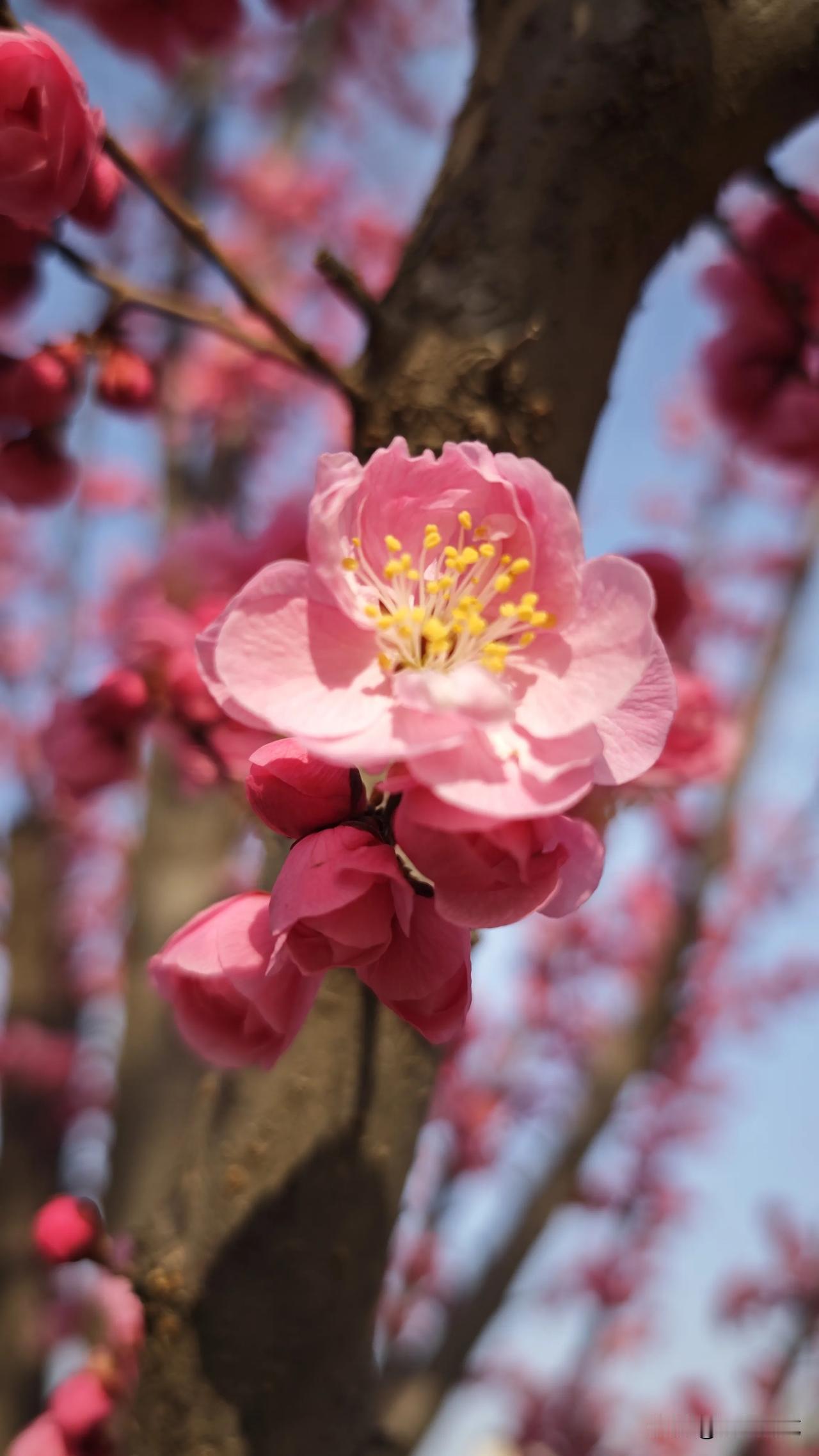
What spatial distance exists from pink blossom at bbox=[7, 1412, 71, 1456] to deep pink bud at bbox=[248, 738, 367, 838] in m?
0.78

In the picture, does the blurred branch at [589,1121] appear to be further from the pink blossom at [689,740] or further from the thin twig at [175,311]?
the thin twig at [175,311]

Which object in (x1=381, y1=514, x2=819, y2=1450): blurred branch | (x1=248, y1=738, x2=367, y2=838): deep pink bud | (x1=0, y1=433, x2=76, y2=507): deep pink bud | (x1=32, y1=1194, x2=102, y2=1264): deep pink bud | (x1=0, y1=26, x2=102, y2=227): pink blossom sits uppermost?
(x1=0, y1=26, x2=102, y2=227): pink blossom

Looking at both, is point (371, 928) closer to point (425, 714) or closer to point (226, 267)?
point (425, 714)

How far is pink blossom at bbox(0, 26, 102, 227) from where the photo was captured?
0.61 m

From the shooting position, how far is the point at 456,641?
515mm

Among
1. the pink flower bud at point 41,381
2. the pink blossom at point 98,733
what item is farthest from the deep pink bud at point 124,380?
the pink blossom at point 98,733

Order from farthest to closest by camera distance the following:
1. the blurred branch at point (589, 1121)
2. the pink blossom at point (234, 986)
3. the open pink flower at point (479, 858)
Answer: the blurred branch at point (589, 1121)
the pink blossom at point (234, 986)
the open pink flower at point (479, 858)

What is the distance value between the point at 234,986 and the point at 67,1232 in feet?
1.69

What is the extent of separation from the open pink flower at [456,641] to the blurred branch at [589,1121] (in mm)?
1496

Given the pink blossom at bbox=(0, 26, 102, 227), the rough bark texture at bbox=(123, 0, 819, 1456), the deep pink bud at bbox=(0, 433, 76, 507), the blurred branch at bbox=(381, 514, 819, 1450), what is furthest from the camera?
the blurred branch at bbox=(381, 514, 819, 1450)

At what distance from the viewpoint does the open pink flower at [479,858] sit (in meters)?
0.40

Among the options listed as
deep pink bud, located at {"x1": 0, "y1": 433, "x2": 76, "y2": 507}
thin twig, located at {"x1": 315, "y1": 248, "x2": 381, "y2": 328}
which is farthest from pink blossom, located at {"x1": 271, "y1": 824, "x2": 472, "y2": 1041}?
deep pink bud, located at {"x1": 0, "y1": 433, "x2": 76, "y2": 507}

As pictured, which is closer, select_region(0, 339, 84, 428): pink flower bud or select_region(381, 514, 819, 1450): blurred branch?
select_region(0, 339, 84, 428): pink flower bud

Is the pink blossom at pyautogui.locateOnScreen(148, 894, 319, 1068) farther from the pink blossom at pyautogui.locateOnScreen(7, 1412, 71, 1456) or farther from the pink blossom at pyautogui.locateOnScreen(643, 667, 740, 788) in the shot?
the pink blossom at pyautogui.locateOnScreen(7, 1412, 71, 1456)
